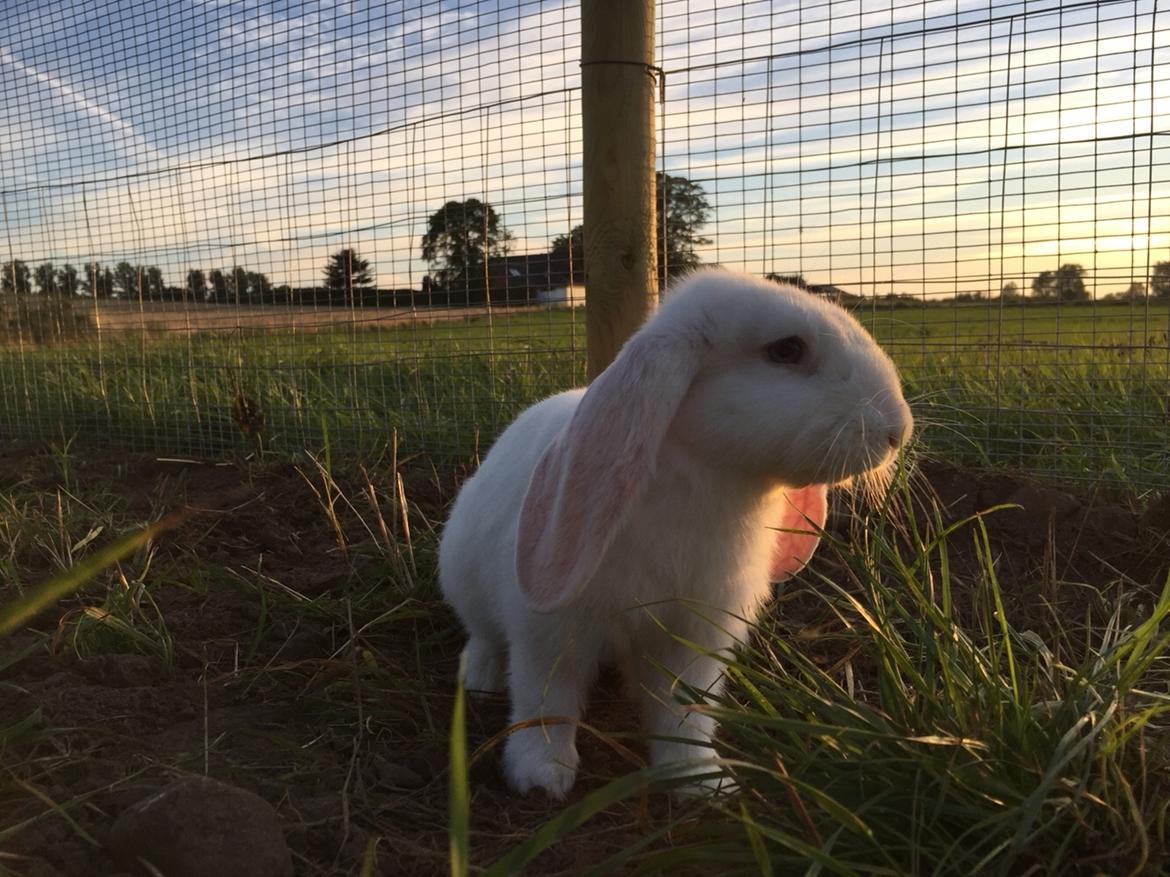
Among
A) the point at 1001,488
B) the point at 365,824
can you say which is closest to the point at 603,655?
the point at 365,824

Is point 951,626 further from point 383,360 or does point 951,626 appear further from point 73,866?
point 383,360

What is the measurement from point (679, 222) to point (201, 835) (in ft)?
11.2

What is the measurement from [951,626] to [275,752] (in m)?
1.33

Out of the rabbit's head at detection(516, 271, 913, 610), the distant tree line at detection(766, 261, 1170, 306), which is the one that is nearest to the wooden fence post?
the distant tree line at detection(766, 261, 1170, 306)

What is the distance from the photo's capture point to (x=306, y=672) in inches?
93.1

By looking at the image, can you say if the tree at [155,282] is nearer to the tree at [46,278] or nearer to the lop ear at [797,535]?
the tree at [46,278]

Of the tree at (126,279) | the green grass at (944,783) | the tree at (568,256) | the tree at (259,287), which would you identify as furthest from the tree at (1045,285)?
the tree at (126,279)

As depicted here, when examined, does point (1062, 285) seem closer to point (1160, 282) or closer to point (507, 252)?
point (1160, 282)

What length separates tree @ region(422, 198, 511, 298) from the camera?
4.51 m

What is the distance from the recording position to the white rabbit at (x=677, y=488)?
1.81 meters

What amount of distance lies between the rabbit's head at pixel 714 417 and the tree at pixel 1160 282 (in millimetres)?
2267

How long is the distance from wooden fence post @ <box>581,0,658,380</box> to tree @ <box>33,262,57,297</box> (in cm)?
505

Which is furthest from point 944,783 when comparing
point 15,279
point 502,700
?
point 15,279

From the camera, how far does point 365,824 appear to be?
1.67 m
